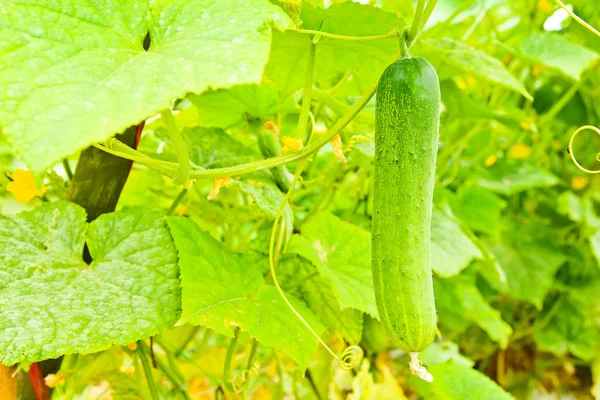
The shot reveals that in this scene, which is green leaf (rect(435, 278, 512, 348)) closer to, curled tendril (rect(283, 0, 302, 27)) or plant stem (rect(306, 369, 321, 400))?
plant stem (rect(306, 369, 321, 400))

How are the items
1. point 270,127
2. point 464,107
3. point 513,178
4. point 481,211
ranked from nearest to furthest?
point 270,127, point 464,107, point 481,211, point 513,178

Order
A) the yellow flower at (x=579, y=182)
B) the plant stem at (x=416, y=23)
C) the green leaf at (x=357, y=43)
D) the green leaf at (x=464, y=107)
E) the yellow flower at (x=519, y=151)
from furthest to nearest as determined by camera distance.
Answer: the yellow flower at (x=579, y=182) < the yellow flower at (x=519, y=151) < the green leaf at (x=464, y=107) < the green leaf at (x=357, y=43) < the plant stem at (x=416, y=23)

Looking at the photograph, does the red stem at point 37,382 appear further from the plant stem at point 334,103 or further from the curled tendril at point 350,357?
the plant stem at point 334,103

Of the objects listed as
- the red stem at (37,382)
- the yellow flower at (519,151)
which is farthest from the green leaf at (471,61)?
the yellow flower at (519,151)

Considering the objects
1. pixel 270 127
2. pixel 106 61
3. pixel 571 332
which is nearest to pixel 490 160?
pixel 571 332

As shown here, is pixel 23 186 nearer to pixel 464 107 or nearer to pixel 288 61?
pixel 288 61

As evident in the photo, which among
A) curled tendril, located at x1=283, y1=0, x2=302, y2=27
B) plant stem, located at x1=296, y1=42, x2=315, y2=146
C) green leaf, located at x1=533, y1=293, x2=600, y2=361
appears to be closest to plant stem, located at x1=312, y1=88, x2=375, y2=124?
plant stem, located at x1=296, y1=42, x2=315, y2=146

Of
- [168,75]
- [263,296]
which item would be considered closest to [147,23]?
[168,75]
